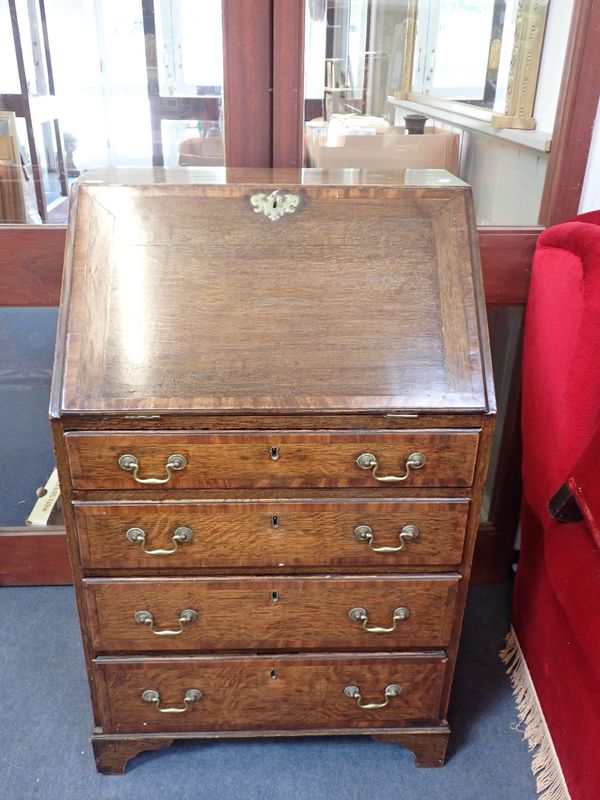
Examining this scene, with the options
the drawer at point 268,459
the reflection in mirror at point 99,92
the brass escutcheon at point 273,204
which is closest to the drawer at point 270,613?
the drawer at point 268,459

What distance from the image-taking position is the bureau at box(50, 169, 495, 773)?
4.20 ft

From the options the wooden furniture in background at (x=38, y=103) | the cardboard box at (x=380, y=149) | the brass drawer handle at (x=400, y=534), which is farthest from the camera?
the cardboard box at (x=380, y=149)

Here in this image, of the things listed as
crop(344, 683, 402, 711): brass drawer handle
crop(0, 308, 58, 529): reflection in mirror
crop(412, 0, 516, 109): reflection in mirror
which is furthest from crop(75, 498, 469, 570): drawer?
crop(412, 0, 516, 109): reflection in mirror

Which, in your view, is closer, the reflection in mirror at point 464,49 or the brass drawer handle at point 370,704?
the brass drawer handle at point 370,704

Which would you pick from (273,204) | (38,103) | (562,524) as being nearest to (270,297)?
(273,204)

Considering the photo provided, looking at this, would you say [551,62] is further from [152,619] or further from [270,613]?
[152,619]

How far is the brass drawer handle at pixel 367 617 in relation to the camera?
147 cm

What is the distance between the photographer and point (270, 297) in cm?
135

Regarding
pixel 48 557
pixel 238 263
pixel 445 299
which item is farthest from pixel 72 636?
pixel 445 299

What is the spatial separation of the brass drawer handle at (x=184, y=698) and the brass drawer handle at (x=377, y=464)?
668 mm

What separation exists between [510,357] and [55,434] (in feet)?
4.34

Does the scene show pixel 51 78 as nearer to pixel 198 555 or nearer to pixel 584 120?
pixel 198 555

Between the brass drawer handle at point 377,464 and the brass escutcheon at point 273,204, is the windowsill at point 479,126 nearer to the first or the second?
the brass escutcheon at point 273,204

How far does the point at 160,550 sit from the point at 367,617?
467 mm
